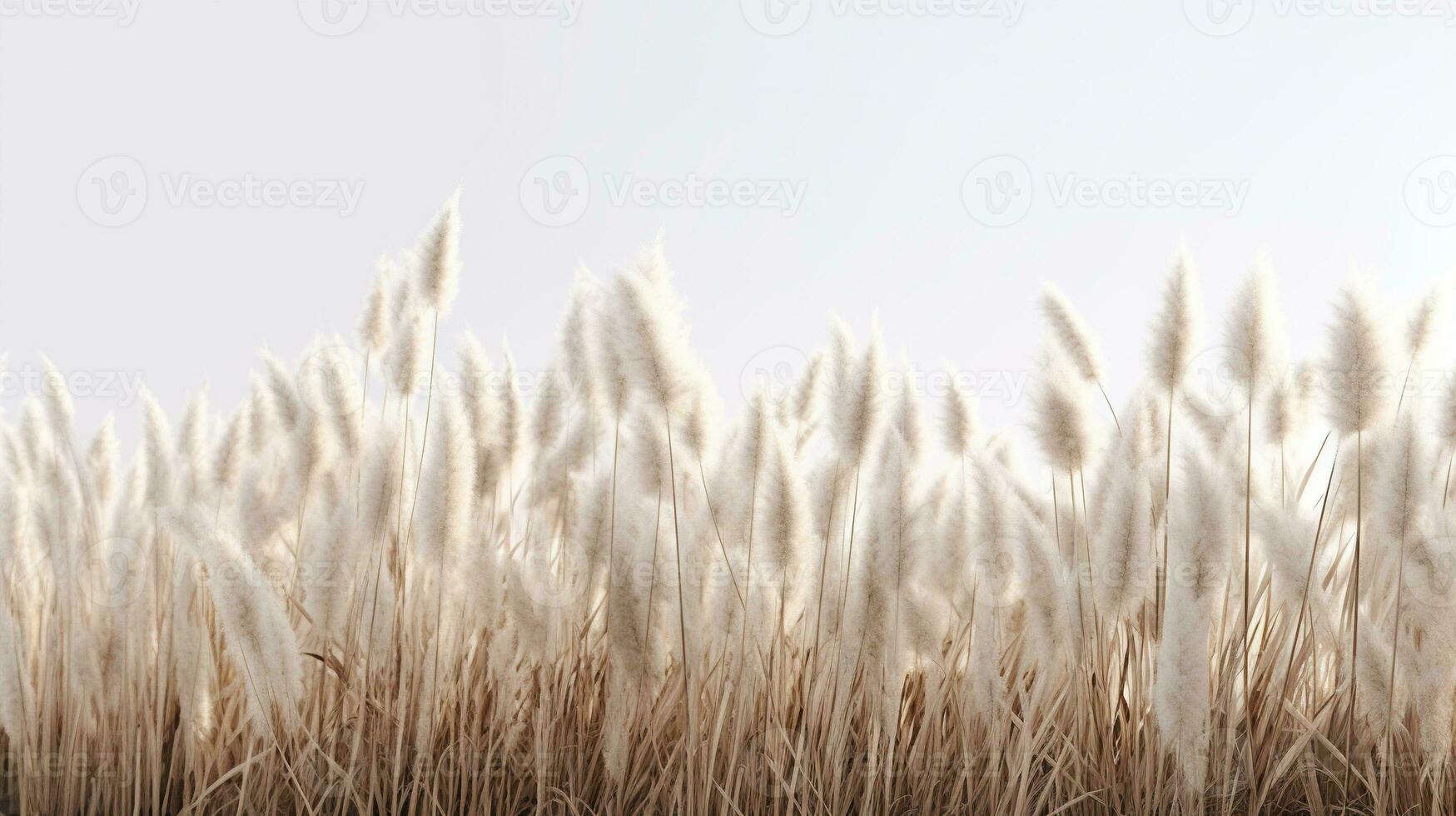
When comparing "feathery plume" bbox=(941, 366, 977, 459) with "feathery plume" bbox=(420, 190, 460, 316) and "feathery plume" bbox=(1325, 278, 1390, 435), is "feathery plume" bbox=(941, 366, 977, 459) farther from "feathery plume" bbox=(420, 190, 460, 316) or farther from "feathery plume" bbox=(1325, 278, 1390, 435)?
"feathery plume" bbox=(420, 190, 460, 316)

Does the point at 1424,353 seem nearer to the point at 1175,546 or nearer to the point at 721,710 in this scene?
the point at 1175,546

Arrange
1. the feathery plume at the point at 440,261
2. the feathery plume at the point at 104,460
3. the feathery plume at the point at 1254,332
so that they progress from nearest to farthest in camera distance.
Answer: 1. the feathery plume at the point at 1254,332
2. the feathery plume at the point at 440,261
3. the feathery plume at the point at 104,460

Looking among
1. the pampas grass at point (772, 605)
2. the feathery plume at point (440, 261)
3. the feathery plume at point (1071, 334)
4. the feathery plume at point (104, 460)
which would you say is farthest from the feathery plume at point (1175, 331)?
the feathery plume at point (104, 460)

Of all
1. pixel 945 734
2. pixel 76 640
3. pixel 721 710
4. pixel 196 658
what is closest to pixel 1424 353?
pixel 945 734

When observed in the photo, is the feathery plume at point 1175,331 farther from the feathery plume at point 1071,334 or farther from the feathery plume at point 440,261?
the feathery plume at point 440,261

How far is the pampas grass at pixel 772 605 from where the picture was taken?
1136mm

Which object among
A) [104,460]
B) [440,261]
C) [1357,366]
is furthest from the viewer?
[104,460]

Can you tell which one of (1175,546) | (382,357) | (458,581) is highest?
(382,357)

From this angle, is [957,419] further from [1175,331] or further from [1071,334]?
[1175,331]

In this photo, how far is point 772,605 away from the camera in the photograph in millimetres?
1215

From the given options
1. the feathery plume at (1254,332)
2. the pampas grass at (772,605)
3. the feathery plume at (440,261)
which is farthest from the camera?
the feathery plume at (440,261)

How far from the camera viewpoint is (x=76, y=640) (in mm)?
1370

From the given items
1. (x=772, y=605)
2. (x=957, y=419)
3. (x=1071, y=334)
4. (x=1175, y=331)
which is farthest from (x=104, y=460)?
(x=1175, y=331)

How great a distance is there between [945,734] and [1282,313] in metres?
0.78
